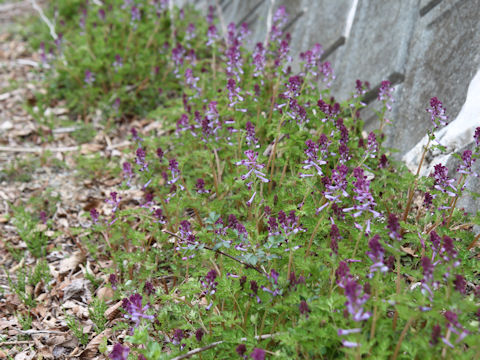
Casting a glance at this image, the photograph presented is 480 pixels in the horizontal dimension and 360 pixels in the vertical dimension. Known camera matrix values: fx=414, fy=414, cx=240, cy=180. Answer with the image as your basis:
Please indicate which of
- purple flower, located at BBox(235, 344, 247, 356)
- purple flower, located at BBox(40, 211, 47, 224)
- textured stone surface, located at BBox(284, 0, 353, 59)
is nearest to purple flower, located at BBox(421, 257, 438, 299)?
purple flower, located at BBox(235, 344, 247, 356)

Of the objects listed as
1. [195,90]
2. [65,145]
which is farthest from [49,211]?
[195,90]

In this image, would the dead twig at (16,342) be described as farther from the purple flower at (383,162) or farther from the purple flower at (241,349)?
the purple flower at (383,162)

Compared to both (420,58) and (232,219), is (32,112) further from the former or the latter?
(420,58)

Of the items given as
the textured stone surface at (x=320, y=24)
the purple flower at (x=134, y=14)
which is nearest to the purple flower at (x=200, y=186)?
the textured stone surface at (x=320, y=24)

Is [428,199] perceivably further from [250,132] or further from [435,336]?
[250,132]

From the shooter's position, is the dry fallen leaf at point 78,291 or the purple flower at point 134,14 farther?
the purple flower at point 134,14

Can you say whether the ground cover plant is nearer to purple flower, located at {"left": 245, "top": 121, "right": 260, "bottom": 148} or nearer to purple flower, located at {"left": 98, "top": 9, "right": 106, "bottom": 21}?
purple flower, located at {"left": 245, "top": 121, "right": 260, "bottom": 148}
